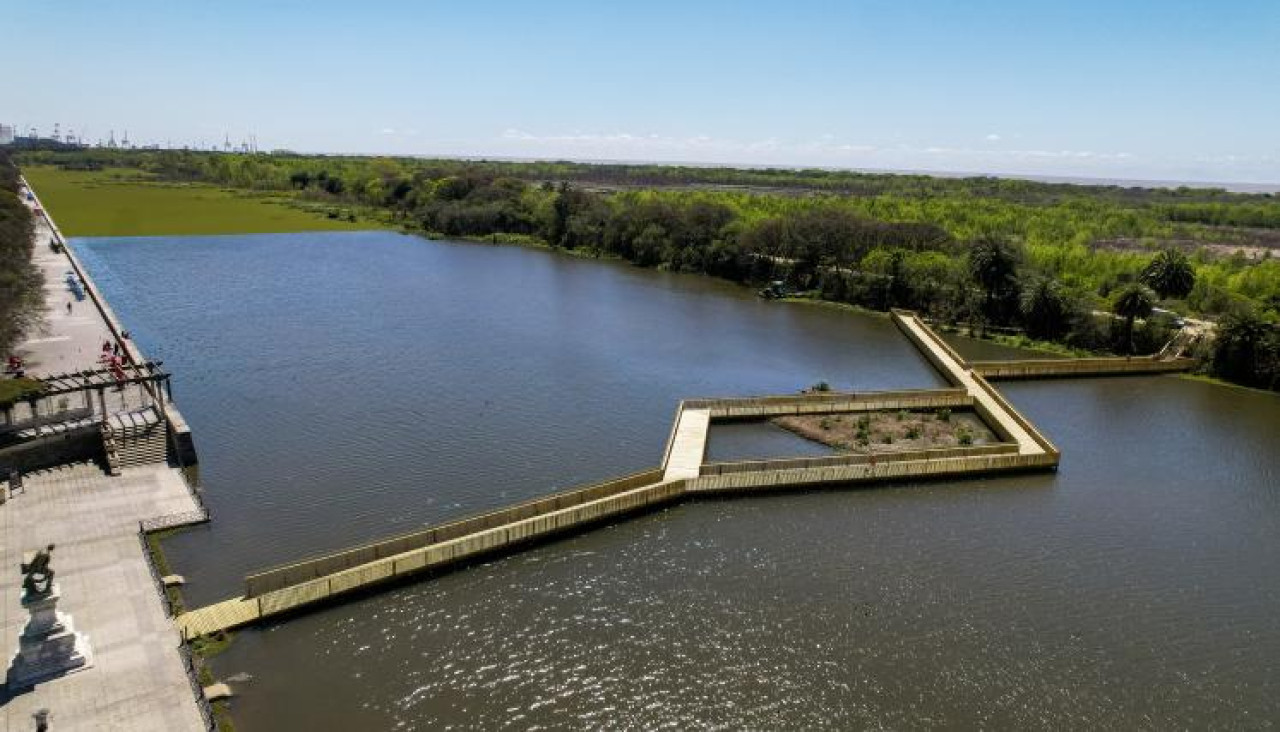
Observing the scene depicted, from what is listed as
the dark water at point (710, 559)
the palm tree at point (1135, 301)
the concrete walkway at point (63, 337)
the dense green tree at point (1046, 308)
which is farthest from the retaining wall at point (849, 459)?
the concrete walkway at point (63, 337)

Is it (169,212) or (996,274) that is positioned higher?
(169,212)

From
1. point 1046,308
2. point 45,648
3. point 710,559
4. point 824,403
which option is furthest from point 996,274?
point 45,648

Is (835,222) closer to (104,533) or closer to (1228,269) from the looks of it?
(1228,269)

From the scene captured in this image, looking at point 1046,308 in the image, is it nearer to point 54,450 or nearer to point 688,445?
point 688,445

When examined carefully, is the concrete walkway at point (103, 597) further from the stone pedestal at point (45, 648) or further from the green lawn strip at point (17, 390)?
the green lawn strip at point (17, 390)

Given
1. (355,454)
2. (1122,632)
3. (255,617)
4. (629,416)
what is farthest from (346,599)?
(1122,632)

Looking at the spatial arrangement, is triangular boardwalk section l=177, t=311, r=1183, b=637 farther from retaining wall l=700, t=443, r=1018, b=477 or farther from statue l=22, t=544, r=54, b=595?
statue l=22, t=544, r=54, b=595
